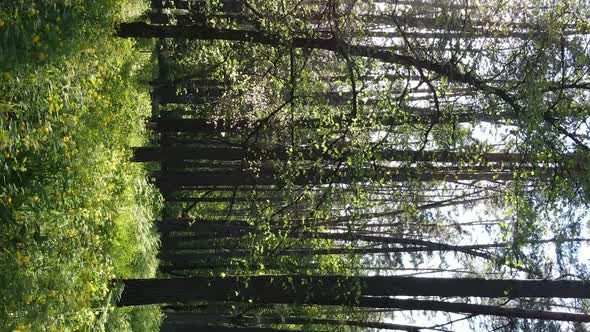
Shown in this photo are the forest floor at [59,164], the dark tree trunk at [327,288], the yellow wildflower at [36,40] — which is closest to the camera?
the forest floor at [59,164]

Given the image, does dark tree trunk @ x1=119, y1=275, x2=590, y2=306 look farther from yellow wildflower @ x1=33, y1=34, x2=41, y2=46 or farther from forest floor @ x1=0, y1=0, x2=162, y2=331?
yellow wildflower @ x1=33, y1=34, x2=41, y2=46

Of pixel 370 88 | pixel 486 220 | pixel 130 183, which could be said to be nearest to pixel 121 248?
pixel 130 183

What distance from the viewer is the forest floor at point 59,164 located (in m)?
7.45

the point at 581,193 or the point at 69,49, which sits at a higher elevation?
the point at 69,49

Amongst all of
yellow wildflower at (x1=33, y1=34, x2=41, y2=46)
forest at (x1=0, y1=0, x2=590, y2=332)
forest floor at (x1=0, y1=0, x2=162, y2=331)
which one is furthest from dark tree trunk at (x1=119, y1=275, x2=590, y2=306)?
yellow wildflower at (x1=33, y1=34, x2=41, y2=46)

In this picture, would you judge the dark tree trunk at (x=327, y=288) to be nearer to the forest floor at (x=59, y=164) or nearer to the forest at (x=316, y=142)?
the forest at (x=316, y=142)

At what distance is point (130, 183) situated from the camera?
515 inches

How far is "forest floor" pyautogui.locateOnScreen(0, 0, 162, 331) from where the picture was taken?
7445mm

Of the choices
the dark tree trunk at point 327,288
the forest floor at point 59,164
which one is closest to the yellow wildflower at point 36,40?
the forest floor at point 59,164

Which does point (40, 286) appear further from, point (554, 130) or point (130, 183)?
point (554, 130)

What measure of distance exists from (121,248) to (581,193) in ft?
26.9

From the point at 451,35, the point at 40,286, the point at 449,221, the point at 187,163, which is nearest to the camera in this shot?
the point at 40,286

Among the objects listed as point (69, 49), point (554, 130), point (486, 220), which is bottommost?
point (486, 220)

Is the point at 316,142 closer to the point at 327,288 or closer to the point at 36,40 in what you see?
the point at 327,288
